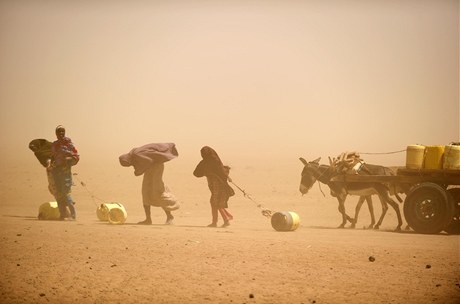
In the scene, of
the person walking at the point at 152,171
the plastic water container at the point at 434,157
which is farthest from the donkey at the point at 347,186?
the person walking at the point at 152,171

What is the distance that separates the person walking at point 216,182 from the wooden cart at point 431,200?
3731 mm

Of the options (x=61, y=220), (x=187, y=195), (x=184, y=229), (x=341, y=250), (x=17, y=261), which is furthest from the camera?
(x=187, y=195)

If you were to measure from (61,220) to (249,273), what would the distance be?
8275 mm

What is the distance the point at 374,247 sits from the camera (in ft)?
44.2

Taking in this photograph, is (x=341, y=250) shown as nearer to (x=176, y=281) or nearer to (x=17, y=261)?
(x=176, y=281)

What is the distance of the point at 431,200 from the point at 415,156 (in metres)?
1.04

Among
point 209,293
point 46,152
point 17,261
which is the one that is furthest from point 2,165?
point 209,293

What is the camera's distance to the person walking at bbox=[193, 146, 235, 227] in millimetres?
17141

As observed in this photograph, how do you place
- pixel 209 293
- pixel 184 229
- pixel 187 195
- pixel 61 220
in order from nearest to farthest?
pixel 209 293 < pixel 184 229 < pixel 61 220 < pixel 187 195

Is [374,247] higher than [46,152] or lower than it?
lower

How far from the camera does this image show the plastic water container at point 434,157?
16.0 metres

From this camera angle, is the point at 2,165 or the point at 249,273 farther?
the point at 2,165

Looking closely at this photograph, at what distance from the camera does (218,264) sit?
11594 mm

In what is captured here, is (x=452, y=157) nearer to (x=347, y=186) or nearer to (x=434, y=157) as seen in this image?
(x=434, y=157)
